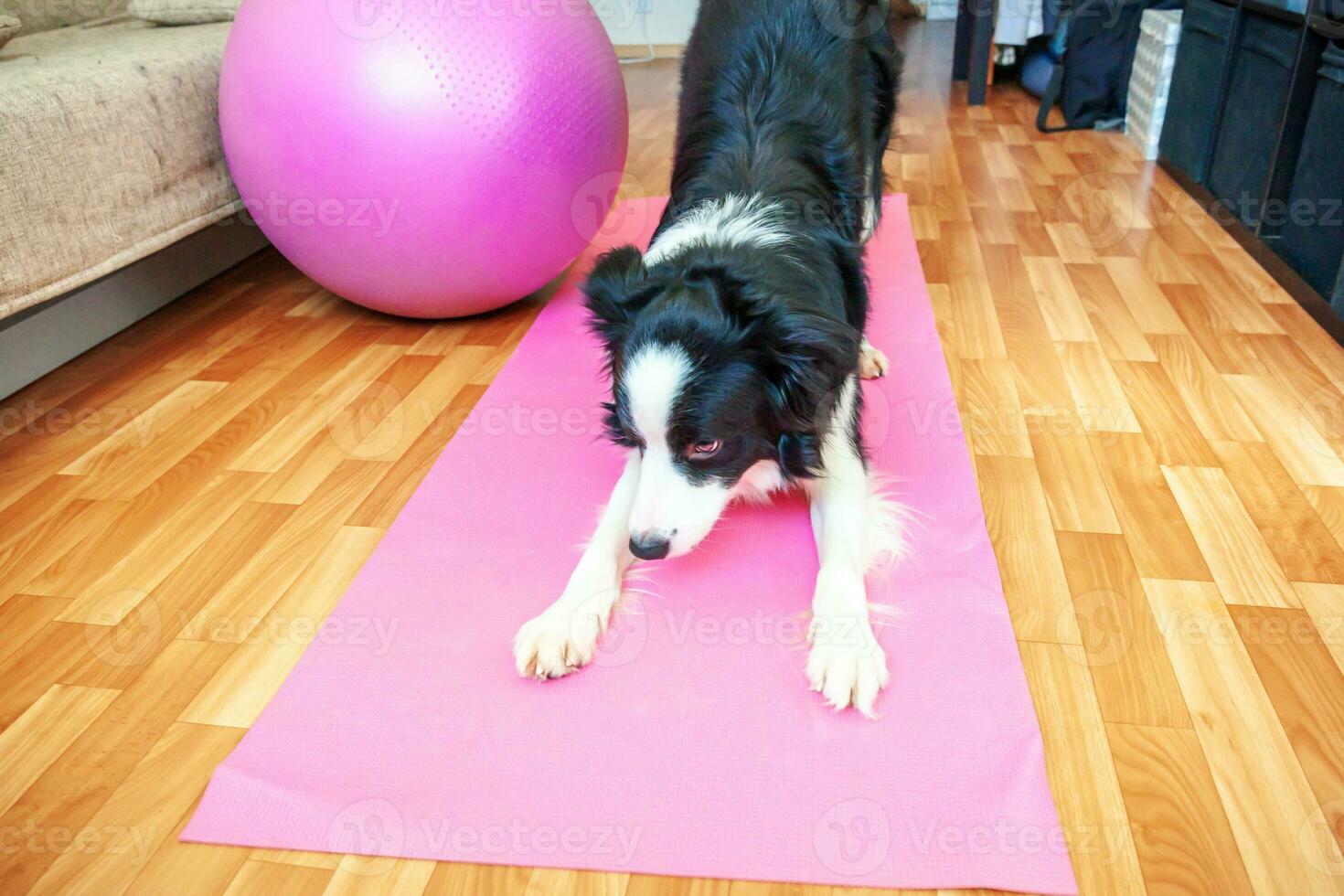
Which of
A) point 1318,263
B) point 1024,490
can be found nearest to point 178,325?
point 1024,490

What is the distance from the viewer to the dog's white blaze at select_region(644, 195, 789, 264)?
68.1 inches

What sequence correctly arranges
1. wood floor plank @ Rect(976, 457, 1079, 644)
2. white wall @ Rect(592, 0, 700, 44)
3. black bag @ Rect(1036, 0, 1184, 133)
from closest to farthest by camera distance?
wood floor plank @ Rect(976, 457, 1079, 644)
black bag @ Rect(1036, 0, 1184, 133)
white wall @ Rect(592, 0, 700, 44)

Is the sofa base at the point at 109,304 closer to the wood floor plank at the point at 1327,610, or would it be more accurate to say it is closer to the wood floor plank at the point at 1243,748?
the wood floor plank at the point at 1243,748

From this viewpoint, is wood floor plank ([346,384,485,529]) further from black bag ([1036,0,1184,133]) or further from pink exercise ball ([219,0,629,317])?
black bag ([1036,0,1184,133])

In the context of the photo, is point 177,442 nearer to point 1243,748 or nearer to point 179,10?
point 179,10

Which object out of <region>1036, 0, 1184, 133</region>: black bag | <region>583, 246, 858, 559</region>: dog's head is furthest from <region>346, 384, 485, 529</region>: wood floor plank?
<region>1036, 0, 1184, 133</region>: black bag

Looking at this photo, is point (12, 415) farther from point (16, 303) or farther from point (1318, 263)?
point (1318, 263)

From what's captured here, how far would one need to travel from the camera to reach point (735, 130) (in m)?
2.13

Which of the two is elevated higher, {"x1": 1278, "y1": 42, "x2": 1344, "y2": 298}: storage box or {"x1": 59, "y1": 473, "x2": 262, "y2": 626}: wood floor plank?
{"x1": 1278, "y1": 42, "x2": 1344, "y2": 298}: storage box

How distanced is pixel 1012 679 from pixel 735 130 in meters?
1.36

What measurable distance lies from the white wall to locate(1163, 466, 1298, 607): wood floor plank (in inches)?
252

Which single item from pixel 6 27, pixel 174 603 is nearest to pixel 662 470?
pixel 174 603

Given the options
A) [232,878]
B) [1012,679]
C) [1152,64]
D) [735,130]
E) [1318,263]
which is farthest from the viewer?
[1152,64]

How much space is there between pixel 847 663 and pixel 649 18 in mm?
7115
